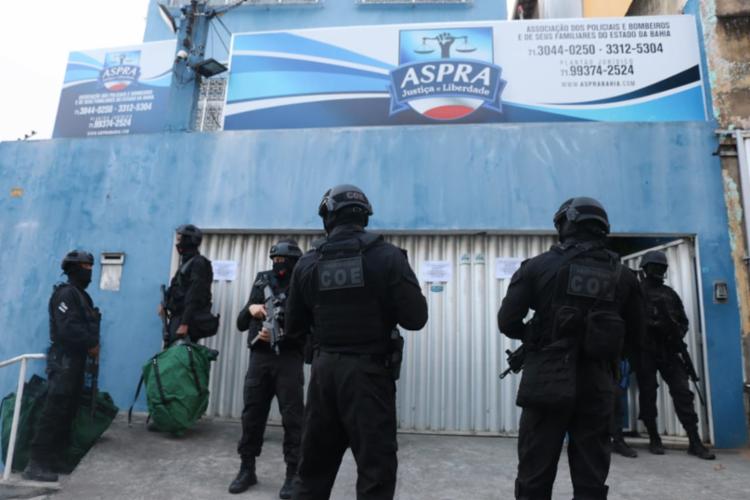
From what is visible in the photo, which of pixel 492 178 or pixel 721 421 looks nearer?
pixel 721 421

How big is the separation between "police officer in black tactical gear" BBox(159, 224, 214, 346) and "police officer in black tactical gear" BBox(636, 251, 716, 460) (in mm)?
4252

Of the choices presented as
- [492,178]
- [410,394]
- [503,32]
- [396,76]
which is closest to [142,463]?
[410,394]

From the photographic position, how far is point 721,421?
17.0 ft

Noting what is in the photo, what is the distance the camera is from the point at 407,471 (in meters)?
4.42

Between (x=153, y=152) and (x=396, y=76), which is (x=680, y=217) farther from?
(x=153, y=152)

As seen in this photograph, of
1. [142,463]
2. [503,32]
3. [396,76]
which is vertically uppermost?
[503,32]

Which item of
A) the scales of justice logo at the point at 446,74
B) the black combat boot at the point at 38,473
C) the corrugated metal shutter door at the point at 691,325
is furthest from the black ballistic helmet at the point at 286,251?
the corrugated metal shutter door at the point at 691,325

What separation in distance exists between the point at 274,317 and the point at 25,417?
7.79ft

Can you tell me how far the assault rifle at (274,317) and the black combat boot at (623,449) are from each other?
129 inches

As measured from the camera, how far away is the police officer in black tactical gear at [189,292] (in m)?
5.21

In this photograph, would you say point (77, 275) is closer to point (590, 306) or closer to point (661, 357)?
point (590, 306)

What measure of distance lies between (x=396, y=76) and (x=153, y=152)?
10.3 ft

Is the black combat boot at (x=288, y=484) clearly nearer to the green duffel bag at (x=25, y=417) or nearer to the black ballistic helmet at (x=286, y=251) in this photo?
the black ballistic helmet at (x=286, y=251)

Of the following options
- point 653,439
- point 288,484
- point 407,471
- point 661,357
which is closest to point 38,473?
point 288,484
